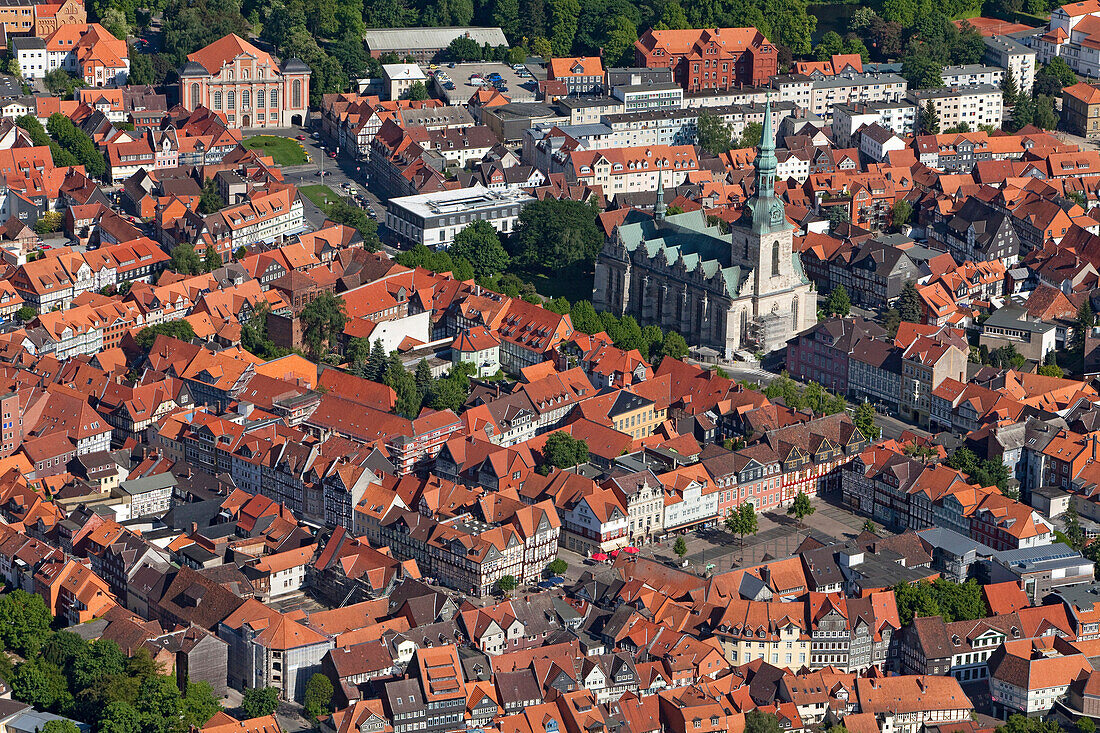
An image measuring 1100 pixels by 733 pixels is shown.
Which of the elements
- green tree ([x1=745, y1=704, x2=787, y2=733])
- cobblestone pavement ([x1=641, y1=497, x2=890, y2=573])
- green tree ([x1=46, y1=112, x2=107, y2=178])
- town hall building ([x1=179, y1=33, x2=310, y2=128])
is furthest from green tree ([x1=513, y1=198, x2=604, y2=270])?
green tree ([x1=745, y1=704, x2=787, y2=733])

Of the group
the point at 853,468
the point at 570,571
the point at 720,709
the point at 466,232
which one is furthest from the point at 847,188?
the point at 720,709

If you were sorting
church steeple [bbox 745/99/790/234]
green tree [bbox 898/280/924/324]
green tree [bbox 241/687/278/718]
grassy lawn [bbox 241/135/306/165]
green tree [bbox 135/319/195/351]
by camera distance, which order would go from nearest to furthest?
green tree [bbox 241/687/278/718] < green tree [bbox 135/319/195/351] < church steeple [bbox 745/99/790/234] < green tree [bbox 898/280/924/324] < grassy lawn [bbox 241/135/306/165]

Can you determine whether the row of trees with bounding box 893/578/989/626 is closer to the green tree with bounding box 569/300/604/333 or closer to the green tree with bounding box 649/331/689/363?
the green tree with bounding box 649/331/689/363

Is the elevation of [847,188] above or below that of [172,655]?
above

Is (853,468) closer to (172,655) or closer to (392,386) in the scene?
(392,386)

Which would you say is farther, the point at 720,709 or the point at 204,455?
the point at 204,455

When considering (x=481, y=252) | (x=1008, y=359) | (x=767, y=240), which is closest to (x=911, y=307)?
(x=1008, y=359)
